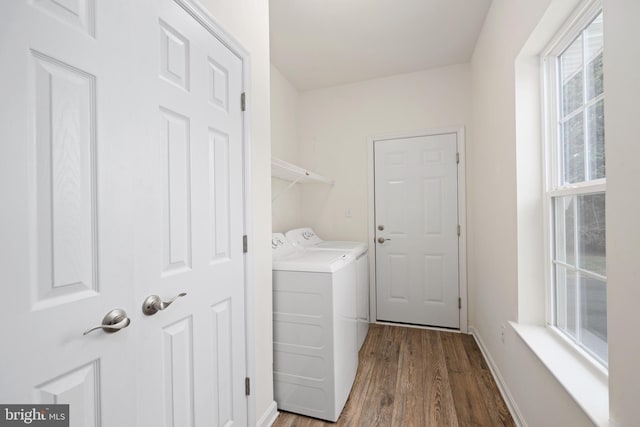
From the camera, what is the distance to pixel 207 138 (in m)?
1.20

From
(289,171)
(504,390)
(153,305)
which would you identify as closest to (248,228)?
(153,305)

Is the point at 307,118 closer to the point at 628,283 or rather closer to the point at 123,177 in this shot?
the point at 123,177

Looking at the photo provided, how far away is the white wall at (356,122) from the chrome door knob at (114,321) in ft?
8.16

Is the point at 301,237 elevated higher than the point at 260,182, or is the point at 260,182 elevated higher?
the point at 260,182

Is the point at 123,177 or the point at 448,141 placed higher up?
the point at 448,141

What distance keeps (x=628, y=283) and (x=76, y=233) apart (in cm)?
152

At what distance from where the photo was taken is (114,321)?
80 centimetres

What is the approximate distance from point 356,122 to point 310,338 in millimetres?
2356

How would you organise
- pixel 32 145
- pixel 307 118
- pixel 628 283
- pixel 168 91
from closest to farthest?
pixel 32 145 < pixel 628 283 < pixel 168 91 < pixel 307 118

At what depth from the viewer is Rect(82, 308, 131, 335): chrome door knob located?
774 mm

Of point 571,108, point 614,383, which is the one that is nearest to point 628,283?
point 614,383

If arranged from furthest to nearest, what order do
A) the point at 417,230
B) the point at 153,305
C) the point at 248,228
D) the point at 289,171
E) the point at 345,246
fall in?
1. the point at 417,230
2. the point at 345,246
3. the point at 289,171
4. the point at 248,228
5. the point at 153,305

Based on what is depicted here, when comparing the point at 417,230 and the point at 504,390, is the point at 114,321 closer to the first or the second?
the point at 504,390

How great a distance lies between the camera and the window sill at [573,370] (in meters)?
0.93
